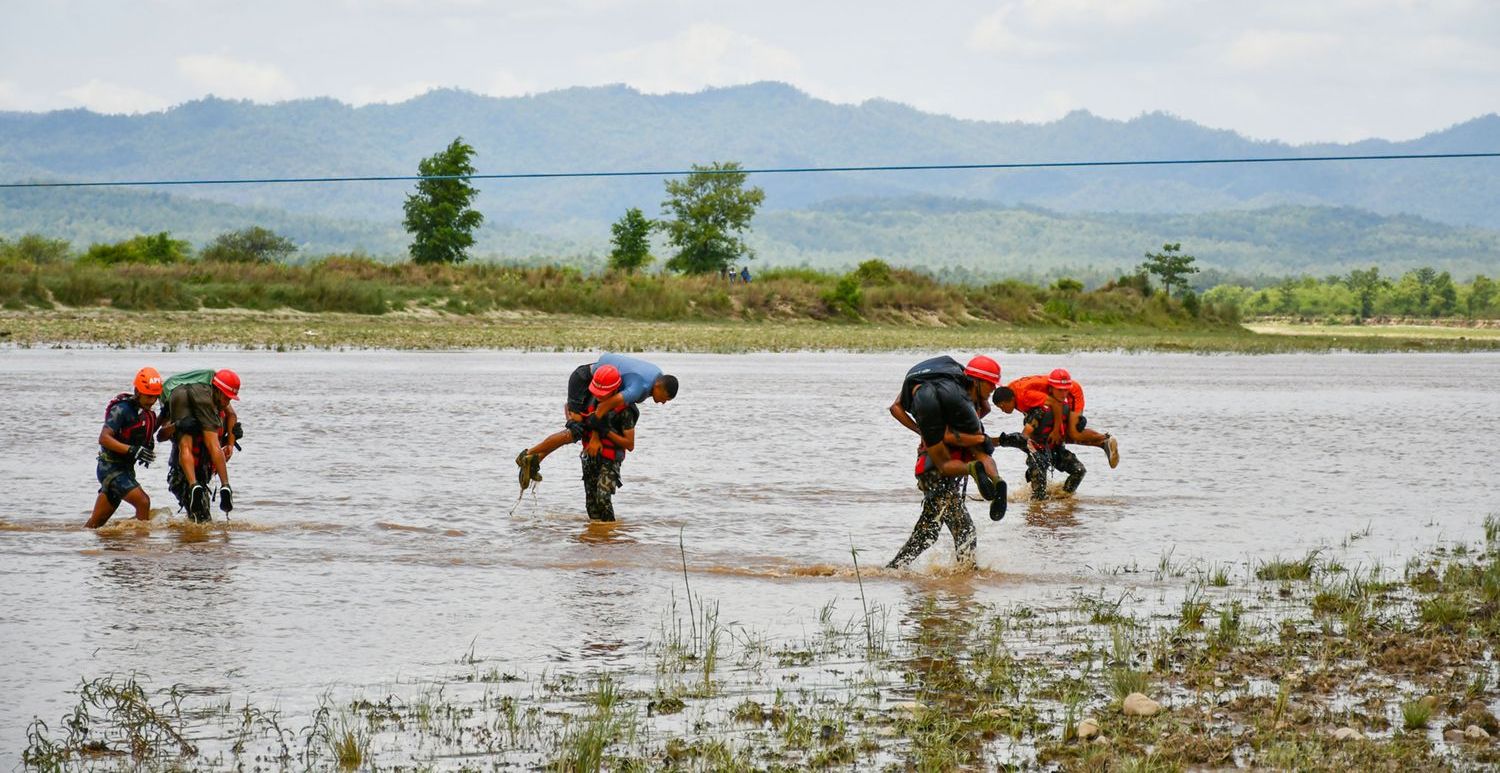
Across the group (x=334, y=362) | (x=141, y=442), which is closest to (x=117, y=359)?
(x=334, y=362)

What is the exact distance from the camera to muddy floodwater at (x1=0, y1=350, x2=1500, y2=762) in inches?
342

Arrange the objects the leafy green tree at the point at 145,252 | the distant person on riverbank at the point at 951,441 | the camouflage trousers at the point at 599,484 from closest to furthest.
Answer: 1. the distant person on riverbank at the point at 951,441
2. the camouflage trousers at the point at 599,484
3. the leafy green tree at the point at 145,252

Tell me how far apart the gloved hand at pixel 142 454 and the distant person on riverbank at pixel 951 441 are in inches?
209

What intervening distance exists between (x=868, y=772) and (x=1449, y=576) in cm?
597

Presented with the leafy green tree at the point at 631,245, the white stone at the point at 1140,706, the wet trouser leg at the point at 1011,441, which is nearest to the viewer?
the white stone at the point at 1140,706

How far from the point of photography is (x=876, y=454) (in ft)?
63.9

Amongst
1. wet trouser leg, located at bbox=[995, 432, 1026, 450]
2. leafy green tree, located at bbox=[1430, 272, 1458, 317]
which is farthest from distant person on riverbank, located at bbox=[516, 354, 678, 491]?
leafy green tree, located at bbox=[1430, 272, 1458, 317]

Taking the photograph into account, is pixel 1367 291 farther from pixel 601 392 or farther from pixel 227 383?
pixel 227 383

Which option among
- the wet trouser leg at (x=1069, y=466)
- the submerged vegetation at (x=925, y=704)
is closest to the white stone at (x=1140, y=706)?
the submerged vegetation at (x=925, y=704)

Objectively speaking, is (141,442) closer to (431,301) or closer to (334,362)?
(334,362)

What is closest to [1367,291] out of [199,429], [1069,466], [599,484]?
[1069,466]

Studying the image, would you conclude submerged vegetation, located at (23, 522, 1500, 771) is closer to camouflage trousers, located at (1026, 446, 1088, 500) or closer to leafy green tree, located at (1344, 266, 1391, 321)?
camouflage trousers, located at (1026, 446, 1088, 500)

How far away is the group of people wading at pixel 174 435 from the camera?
38.8 ft

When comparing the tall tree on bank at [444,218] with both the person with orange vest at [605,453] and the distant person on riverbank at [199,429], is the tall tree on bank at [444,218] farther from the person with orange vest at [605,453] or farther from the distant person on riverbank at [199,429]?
the distant person on riverbank at [199,429]
